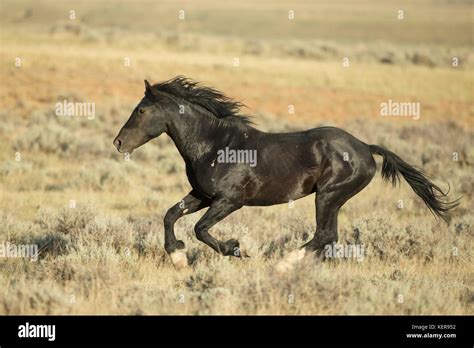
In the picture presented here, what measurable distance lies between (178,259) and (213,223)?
2.09 feet

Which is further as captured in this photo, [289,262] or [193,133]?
[193,133]

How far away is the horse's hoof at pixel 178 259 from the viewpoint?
9.41 meters

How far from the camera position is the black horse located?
9.35 m

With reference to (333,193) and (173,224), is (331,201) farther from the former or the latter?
(173,224)

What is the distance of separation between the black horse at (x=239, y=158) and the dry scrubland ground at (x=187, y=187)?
71cm

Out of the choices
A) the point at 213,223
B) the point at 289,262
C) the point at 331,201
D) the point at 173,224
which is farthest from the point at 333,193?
the point at 173,224

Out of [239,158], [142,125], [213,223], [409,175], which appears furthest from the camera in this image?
[409,175]

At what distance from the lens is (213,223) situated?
916 centimetres

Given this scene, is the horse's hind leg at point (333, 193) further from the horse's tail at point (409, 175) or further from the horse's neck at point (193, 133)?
the horse's neck at point (193, 133)

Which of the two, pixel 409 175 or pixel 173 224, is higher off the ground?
pixel 409 175

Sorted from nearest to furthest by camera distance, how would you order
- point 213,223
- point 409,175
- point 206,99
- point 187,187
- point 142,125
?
point 213,223
point 142,125
point 206,99
point 409,175
point 187,187

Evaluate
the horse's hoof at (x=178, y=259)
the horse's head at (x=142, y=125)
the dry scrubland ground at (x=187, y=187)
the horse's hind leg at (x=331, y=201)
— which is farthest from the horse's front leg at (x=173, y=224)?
the horse's hind leg at (x=331, y=201)

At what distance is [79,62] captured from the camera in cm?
3381

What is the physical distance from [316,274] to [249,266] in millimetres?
1396
